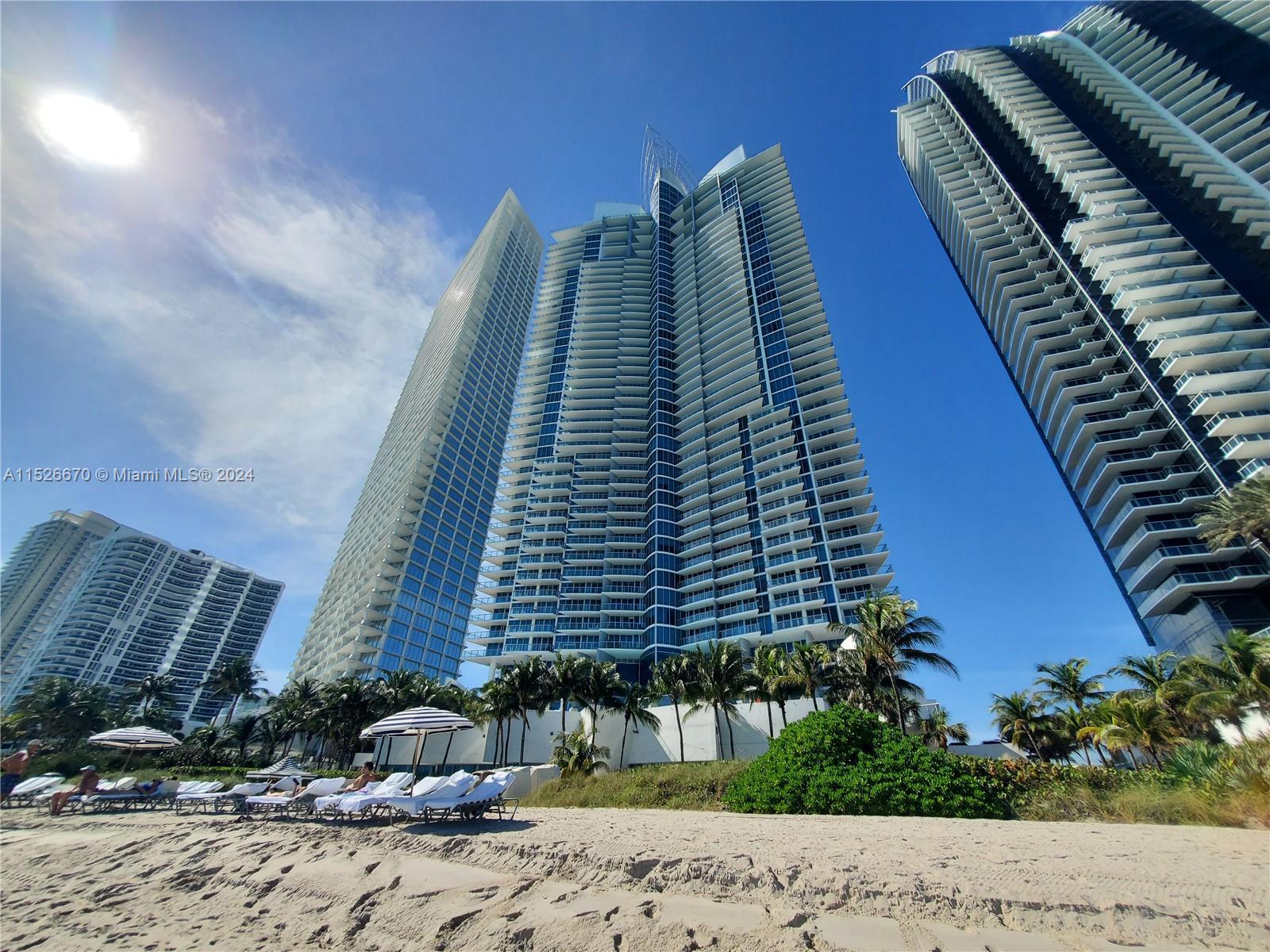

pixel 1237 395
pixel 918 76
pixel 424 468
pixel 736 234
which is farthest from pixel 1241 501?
pixel 918 76

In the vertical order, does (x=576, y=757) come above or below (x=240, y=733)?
below

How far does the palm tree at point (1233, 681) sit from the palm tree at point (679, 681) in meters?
19.5

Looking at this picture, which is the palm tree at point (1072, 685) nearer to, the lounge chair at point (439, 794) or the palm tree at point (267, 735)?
the lounge chair at point (439, 794)

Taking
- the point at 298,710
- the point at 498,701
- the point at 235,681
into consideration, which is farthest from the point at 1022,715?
the point at 235,681

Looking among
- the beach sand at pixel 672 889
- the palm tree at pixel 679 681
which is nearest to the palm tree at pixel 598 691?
the palm tree at pixel 679 681

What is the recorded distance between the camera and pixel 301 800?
53.8 ft

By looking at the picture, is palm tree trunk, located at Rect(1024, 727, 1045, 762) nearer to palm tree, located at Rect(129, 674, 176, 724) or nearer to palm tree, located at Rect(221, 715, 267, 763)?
palm tree, located at Rect(221, 715, 267, 763)

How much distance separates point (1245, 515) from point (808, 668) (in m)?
24.9

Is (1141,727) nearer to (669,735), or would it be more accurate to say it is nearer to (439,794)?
(669,735)

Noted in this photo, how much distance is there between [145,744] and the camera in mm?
20969

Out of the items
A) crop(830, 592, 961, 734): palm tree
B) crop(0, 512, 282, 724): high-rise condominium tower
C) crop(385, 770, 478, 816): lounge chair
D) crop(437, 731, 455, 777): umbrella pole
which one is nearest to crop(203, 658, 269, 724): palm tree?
crop(437, 731, 455, 777): umbrella pole

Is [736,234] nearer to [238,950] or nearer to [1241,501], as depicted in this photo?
[1241,501]

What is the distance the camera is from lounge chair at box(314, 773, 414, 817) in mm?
12773

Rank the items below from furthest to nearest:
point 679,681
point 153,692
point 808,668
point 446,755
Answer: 1. point 153,692
2. point 446,755
3. point 679,681
4. point 808,668
